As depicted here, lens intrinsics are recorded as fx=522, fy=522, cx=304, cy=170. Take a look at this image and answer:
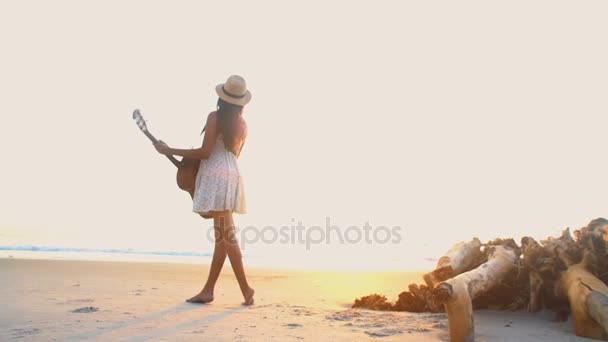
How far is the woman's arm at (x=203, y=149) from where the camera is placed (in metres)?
4.89

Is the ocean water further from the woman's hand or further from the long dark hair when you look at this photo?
the woman's hand

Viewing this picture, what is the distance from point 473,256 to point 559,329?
1.38 metres

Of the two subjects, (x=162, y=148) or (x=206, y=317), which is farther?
(x=162, y=148)

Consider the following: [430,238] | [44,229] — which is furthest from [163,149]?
[44,229]

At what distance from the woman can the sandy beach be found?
1.23ft

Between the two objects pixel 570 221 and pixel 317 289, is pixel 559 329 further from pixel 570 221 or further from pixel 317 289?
pixel 570 221

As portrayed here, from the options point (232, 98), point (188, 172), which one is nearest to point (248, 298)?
point (188, 172)

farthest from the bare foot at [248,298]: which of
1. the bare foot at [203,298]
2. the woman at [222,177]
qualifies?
the bare foot at [203,298]

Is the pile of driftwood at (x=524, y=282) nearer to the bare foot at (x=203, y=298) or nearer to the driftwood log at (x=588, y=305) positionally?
the driftwood log at (x=588, y=305)

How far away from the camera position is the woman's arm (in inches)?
192

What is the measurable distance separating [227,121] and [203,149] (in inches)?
13.7

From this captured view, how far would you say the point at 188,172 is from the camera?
511 centimetres

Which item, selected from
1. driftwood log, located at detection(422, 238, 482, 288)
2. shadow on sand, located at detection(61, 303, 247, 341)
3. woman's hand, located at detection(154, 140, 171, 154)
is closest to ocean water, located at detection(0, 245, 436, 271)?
driftwood log, located at detection(422, 238, 482, 288)

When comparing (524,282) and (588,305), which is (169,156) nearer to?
(524,282)
